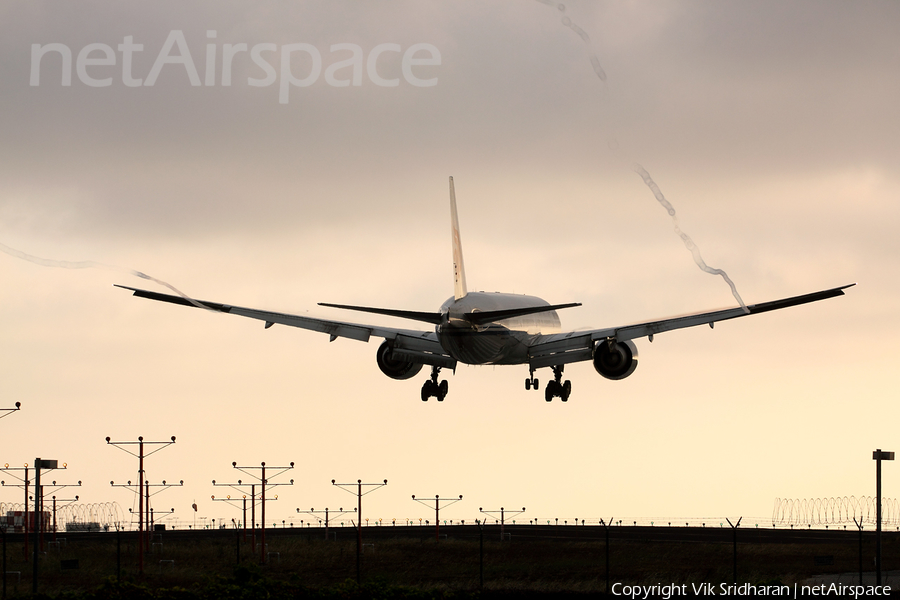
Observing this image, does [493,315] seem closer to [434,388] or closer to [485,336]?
[485,336]

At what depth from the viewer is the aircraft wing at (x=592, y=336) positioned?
6406cm

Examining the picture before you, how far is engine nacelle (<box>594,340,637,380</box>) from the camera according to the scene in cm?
6962

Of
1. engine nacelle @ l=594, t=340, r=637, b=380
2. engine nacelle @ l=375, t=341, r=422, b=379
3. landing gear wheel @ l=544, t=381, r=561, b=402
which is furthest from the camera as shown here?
engine nacelle @ l=375, t=341, r=422, b=379

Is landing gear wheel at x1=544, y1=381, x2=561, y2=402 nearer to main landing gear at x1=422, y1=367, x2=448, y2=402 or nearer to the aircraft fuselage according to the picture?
the aircraft fuselage

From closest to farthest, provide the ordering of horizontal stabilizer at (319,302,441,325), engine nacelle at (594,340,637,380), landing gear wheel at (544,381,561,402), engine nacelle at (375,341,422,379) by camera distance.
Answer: horizontal stabilizer at (319,302,441,325), engine nacelle at (594,340,637,380), landing gear wheel at (544,381,561,402), engine nacelle at (375,341,422,379)

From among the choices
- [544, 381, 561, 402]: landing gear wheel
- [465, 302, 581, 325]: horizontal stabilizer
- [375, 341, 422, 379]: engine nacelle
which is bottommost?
[544, 381, 561, 402]: landing gear wheel

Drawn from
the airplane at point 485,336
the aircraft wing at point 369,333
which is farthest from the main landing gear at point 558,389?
the aircraft wing at point 369,333

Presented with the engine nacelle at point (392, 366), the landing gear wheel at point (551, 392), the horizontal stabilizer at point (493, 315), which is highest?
the horizontal stabilizer at point (493, 315)

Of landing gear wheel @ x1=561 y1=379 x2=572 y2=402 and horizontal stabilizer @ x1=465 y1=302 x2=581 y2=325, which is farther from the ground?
horizontal stabilizer @ x1=465 y1=302 x2=581 y2=325

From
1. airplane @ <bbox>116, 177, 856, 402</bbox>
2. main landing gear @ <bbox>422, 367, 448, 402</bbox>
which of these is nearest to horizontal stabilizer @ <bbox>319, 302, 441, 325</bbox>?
airplane @ <bbox>116, 177, 856, 402</bbox>

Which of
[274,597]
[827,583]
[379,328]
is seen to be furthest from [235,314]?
A: [827,583]

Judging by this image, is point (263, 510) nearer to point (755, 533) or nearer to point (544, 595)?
point (544, 595)

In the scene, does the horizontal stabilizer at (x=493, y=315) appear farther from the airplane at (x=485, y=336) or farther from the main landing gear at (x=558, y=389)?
the main landing gear at (x=558, y=389)

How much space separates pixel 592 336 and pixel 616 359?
1895 millimetres
